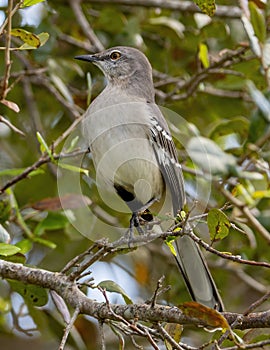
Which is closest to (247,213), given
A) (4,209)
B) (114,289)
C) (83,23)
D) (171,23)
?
(114,289)

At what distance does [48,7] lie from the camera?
5.20 metres

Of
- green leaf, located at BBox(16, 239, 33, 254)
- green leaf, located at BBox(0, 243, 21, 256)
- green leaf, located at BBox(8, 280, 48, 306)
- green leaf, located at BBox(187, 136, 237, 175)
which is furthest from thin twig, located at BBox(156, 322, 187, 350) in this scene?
green leaf, located at BBox(16, 239, 33, 254)

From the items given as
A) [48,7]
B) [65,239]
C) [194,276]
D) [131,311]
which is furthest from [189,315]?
[48,7]

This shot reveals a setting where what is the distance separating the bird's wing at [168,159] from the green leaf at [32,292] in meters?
1.01

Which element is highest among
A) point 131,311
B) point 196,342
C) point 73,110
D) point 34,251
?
point 73,110

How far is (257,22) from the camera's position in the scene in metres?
3.83

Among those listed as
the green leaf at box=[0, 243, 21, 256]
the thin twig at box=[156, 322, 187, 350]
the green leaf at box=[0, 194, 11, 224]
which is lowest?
the thin twig at box=[156, 322, 187, 350]

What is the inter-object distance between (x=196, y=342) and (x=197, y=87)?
204cm

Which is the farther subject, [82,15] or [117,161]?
[82,15]

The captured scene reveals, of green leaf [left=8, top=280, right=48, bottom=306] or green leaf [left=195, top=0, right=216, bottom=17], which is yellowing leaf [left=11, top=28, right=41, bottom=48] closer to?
green leaf [left=195, top=0, right=216, bottom=17]

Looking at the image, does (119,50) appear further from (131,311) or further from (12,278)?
(131,311)

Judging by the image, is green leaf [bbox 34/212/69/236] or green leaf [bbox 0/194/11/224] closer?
green leaf [bbox 0/194/11/224]

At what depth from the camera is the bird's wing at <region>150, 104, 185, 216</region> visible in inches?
164

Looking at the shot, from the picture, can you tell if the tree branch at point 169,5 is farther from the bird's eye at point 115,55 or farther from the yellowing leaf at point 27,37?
the yellowing leaf at point 27,37
